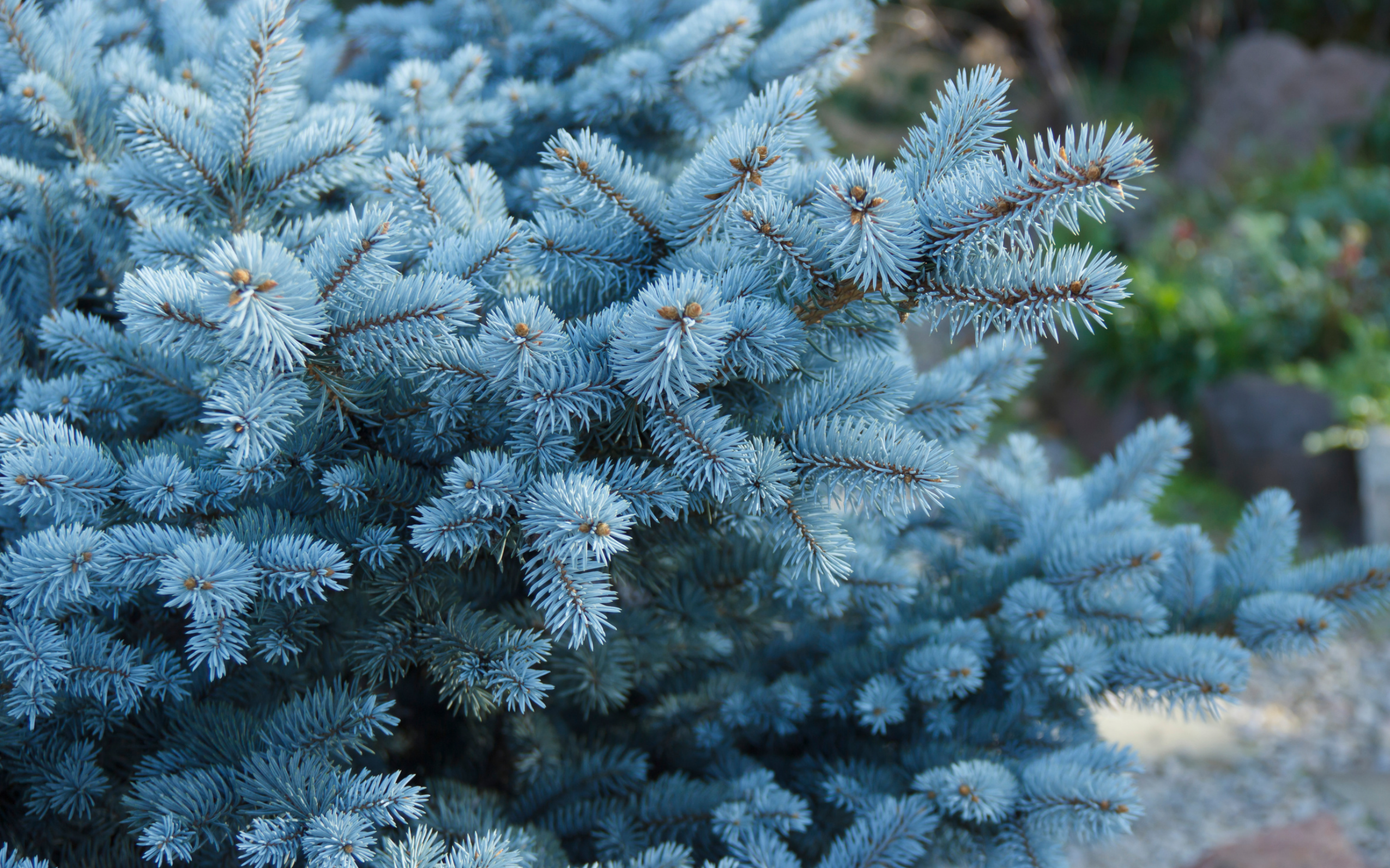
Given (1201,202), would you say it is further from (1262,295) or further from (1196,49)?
(1196,49)

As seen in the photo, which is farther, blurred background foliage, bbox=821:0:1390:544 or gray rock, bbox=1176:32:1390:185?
gray rock, bbox=1176:32:1390:185

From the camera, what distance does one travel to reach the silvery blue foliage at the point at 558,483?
2.70ft

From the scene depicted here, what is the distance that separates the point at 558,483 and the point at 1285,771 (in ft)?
9.30

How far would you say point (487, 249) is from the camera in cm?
95

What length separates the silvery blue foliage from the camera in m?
0.82

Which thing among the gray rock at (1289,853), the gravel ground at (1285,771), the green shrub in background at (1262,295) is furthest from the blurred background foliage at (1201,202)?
the gray rock at (1289,853)

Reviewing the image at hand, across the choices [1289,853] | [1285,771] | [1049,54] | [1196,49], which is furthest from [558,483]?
[1196,49]

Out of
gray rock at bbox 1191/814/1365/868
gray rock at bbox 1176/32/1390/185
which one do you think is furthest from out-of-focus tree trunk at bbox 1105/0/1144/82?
gray rock at bbox 1191/814/1365/868

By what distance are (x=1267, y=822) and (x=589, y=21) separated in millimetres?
2619

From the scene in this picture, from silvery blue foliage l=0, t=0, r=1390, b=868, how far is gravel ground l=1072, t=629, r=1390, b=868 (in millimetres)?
1289

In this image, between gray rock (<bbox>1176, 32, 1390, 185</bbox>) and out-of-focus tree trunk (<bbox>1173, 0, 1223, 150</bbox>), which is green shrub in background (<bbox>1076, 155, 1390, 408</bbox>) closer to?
gray rock (<bbox>1176, 32, 1390, 185</bbox>)

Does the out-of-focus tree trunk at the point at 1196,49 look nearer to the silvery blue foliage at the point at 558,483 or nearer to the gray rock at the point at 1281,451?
the gray rock at the point at 1281,451

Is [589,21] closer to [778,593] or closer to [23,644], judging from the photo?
[778,593]

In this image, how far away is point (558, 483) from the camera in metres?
0.83
